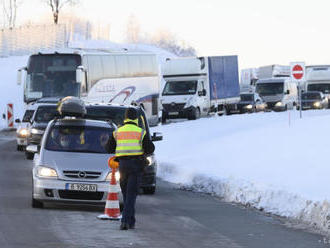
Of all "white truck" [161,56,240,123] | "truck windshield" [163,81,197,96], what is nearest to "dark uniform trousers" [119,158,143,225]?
"white truck" [161,56,240,123]

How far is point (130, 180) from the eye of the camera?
1336 cm

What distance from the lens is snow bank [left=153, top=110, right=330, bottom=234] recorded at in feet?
52.7

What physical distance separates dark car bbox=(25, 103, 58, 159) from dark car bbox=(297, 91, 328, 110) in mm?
34166

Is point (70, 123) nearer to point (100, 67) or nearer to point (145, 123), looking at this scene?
point (145, 123)

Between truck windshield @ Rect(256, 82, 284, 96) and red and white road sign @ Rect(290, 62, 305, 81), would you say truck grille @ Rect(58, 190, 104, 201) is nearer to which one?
red and white road sign @ Rect(290, 62, 305, 81)

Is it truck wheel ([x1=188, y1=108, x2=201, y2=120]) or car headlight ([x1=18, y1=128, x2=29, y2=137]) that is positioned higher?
car headlight ([x1=18, y1=128, x2=29, y2=137])

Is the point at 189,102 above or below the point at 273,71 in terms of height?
below

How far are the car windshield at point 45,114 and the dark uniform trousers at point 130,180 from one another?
1619 centimetres

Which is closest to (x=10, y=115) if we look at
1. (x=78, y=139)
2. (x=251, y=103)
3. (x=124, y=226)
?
(x=251, y=103)

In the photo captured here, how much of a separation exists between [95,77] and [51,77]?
358 centimetres

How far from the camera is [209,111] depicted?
52.2m

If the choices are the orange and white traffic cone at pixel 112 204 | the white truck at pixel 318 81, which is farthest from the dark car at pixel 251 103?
the orange and white traffic cone at pixel 112 204

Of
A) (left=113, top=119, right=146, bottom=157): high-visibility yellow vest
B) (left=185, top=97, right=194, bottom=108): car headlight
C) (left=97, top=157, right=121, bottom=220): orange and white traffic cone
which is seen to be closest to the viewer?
(left=113, top=119, right=146, bottom=157): high-visibility yellow vest

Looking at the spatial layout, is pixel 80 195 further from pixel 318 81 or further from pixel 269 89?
pixel 318 81
